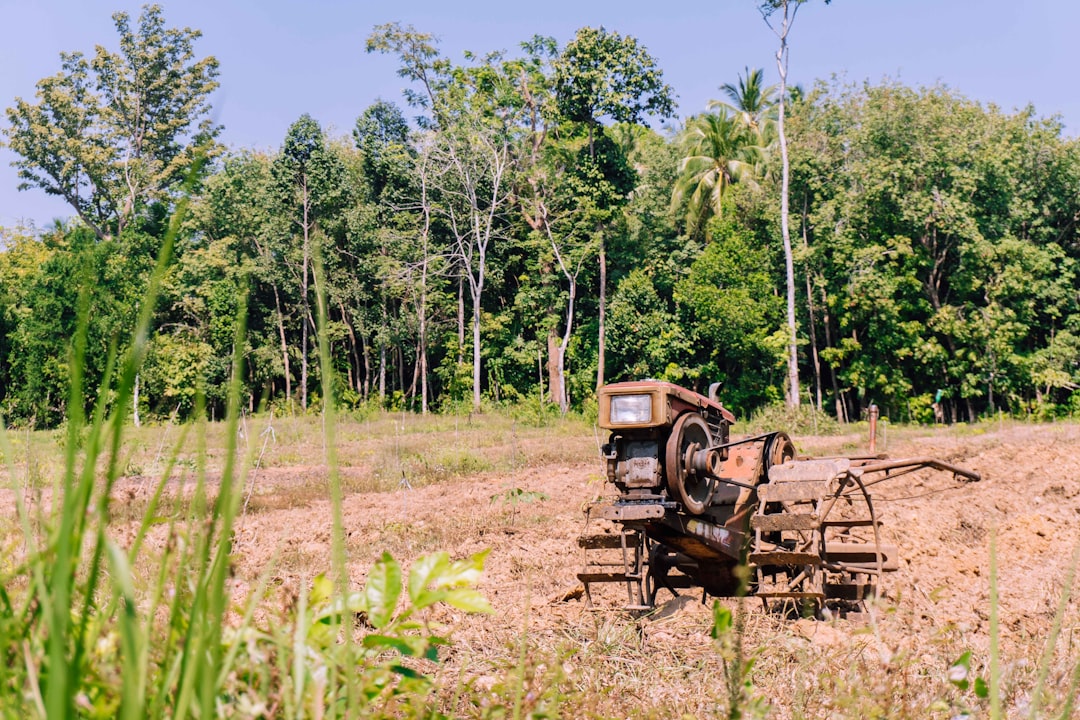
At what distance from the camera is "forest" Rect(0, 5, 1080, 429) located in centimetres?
3431

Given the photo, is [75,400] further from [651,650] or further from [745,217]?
[745,217]

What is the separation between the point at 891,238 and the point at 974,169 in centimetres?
398

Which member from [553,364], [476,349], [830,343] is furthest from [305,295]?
[830,343]

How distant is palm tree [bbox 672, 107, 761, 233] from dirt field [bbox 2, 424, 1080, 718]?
23620mm

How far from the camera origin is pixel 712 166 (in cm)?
4069

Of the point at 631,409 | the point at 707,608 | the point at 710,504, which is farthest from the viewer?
the point at 707,608

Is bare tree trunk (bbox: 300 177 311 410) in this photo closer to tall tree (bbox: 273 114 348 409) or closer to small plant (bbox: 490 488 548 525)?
tall tree (bbox: 273 114 348 409)

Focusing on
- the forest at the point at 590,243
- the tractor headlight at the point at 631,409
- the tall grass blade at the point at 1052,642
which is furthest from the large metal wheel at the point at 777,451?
the forest at the point at 590,243

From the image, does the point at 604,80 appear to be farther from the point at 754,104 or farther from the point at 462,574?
the point at 462,574

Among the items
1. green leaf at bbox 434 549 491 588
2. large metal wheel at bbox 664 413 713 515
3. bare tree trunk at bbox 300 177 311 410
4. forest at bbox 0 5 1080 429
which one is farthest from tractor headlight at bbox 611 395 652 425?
bare tree trunk at bbox 300 177 311 410

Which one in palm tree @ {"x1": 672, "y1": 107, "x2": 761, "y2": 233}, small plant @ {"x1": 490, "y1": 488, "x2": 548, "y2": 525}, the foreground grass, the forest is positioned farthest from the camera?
palm tree @ {"x1": 672, "y1": 107, "x2": 761, "y2": 233}

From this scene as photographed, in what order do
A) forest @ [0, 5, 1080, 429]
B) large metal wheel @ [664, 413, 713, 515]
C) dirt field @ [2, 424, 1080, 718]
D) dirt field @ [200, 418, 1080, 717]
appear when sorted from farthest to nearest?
forest @ [0, 5, 1080, 429]
large metal wheel @ [664, 413, 713, 515]
dirt field @ [200, 418, 1080, 717]
dirt field @ [2, 424, 1080, 718]

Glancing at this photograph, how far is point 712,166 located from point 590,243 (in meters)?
7.76

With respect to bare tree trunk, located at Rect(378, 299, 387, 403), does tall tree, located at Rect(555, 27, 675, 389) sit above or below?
above
